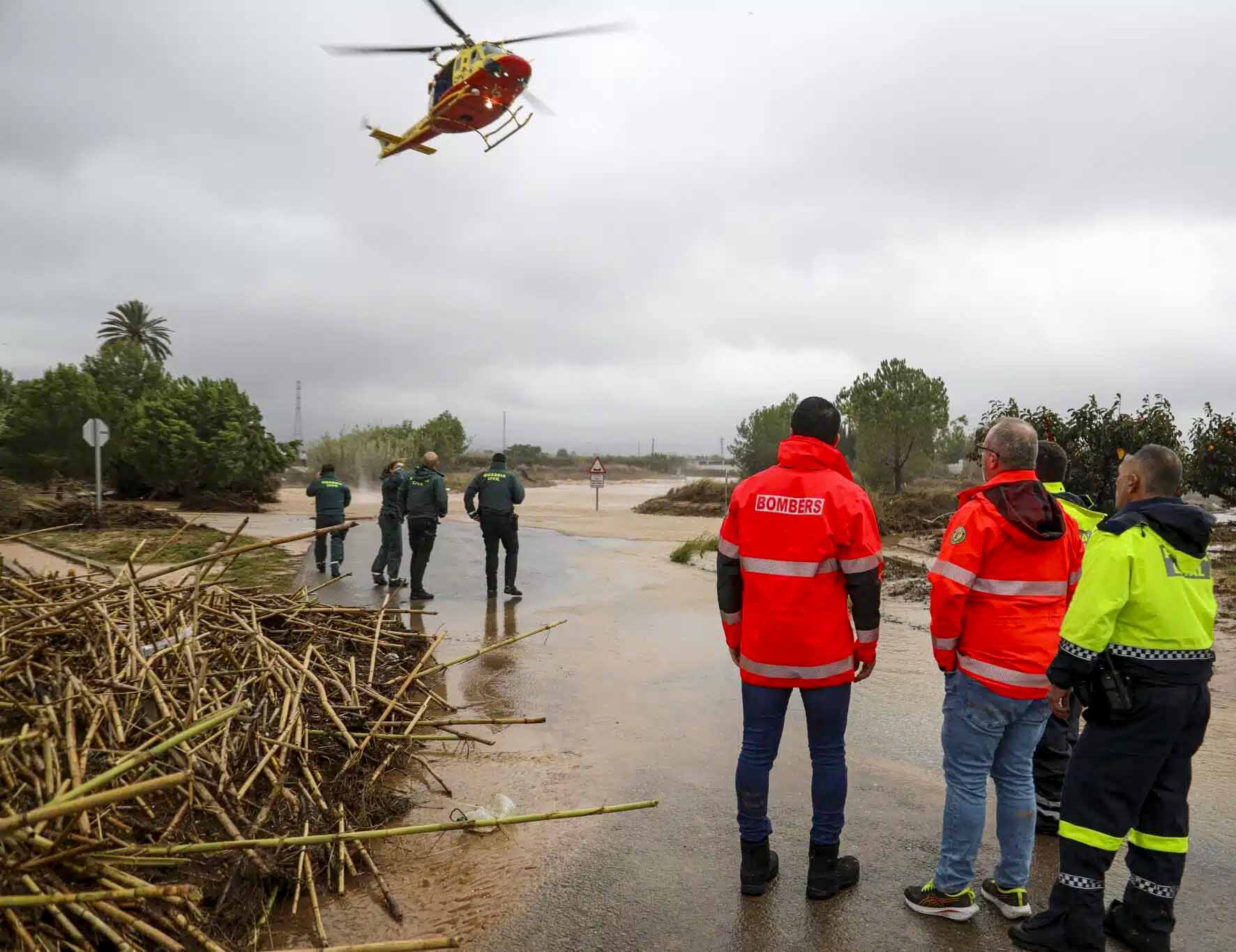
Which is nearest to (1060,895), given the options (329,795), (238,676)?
(329,795)

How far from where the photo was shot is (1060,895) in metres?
3.21

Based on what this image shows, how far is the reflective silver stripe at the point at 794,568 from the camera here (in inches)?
140

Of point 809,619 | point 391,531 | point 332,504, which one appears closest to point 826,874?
point 809,619

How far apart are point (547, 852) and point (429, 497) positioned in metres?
7.91

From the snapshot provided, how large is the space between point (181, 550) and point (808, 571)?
607 inches

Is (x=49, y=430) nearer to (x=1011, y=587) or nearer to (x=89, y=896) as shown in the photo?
(x=89, y=896)

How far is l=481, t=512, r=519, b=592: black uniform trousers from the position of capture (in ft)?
36.5

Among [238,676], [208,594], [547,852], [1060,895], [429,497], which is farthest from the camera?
[429,497]

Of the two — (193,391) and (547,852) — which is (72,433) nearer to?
(193,391)

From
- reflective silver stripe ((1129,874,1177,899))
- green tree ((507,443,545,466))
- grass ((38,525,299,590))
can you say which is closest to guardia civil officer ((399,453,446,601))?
grass ((38,525,299,590))

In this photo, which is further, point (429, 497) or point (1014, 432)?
point (429, 497)

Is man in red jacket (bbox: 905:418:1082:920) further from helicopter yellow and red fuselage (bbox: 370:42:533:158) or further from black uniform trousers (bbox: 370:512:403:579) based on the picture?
helicopter yellow and red fuselage (bbox: 370:42:533:158)

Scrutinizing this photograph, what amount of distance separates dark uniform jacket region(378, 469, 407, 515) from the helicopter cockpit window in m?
12.0

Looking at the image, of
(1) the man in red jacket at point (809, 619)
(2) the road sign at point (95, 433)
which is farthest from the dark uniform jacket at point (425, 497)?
(2) the road sign at point (95, 433)
